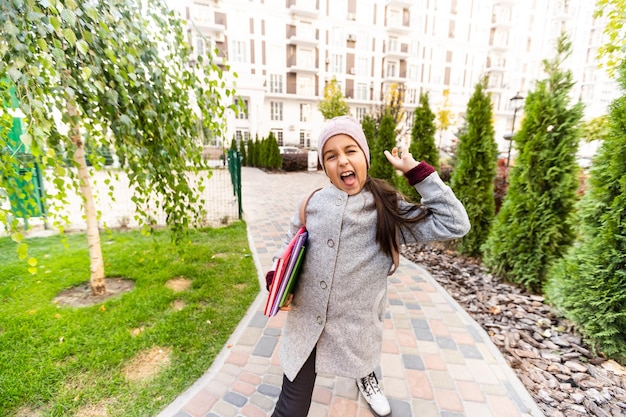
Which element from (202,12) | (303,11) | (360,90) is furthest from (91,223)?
(360,90)

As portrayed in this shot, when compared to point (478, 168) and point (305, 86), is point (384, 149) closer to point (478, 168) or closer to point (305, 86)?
point (478, 168)

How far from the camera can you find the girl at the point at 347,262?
1.49m

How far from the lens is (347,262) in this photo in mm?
1499

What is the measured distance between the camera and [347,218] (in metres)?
1.50

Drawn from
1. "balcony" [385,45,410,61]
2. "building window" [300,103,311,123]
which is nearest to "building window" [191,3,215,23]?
"building window" [300,103,311,123]

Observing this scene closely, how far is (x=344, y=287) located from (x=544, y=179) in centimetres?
306

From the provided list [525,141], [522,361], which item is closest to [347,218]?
[522,361]

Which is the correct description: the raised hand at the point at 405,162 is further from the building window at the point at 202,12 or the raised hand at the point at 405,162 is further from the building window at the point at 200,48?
the building window at the point at 202,12

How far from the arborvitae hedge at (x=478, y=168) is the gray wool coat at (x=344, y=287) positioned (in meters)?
3.38

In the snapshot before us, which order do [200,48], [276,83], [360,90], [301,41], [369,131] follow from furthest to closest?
[360,90] < [276,83] < [301,41] < [200,48] < [369,131]

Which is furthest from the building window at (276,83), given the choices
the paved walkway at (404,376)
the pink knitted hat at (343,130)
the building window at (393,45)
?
the pink knitted hat at (343,130)

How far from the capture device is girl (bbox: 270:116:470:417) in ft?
4.90

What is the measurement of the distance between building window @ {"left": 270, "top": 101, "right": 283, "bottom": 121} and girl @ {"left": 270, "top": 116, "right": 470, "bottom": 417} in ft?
105

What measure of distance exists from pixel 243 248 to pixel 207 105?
2742mm
